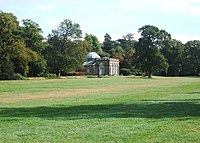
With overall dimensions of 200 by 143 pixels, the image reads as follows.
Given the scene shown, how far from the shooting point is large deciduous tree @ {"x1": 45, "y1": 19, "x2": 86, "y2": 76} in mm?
106875

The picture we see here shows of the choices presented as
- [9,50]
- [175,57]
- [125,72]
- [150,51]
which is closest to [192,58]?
[175,57]

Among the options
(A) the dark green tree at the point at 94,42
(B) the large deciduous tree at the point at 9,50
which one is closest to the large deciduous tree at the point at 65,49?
(B) the large deciduous tree at the point at 9,50

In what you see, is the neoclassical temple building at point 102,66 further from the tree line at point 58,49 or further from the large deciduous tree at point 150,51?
the large deciduous tree at point 150,51

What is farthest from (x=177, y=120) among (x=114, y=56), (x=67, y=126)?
→ (x=114, y=56)

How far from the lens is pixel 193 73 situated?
137250 millimetres

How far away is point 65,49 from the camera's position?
111125 mm

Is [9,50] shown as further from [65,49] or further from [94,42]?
[94,42]

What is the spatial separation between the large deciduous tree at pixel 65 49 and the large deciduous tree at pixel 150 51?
1598cm

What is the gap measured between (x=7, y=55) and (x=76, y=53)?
31.2 m

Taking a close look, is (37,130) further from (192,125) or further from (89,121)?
(192,125)

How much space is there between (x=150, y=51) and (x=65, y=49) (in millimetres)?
23335

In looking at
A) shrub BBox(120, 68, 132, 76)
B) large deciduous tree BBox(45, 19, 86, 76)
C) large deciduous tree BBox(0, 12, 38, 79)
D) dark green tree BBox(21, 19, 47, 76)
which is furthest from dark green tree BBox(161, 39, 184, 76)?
large deciduous tree BBox(0, 12, 38, 79)

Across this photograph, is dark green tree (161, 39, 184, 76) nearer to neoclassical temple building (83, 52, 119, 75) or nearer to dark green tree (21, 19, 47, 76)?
neoclassical temple building (83, 52, 119, 75)

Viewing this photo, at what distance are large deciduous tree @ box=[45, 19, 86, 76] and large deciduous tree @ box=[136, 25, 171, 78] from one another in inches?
629
